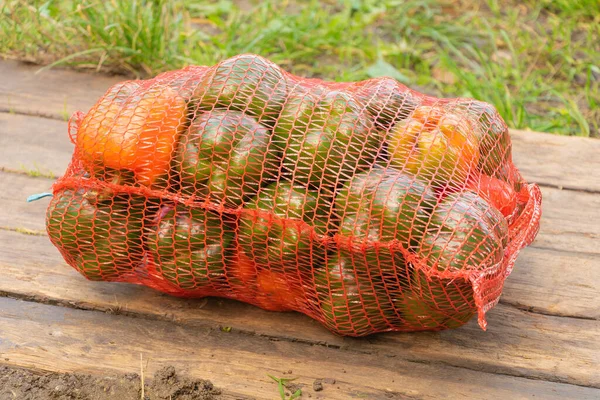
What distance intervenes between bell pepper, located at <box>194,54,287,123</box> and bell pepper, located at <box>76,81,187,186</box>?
82 mm

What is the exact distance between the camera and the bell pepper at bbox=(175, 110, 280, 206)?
6.25 ft

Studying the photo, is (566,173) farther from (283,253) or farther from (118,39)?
(118,39)

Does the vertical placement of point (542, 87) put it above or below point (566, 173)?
below

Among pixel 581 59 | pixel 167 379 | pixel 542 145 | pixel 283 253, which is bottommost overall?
pixel 581 59

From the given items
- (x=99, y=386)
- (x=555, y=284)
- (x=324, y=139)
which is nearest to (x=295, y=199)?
(x=324, y=139)

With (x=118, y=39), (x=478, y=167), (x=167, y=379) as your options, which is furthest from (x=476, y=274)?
(x=118, y=39)

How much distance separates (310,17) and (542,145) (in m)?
1.71

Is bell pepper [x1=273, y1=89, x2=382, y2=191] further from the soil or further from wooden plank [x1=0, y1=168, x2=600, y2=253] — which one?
wooden plank [x1=0, y1=168, x2=600, y2=253]

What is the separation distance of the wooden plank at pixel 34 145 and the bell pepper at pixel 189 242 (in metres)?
0.86

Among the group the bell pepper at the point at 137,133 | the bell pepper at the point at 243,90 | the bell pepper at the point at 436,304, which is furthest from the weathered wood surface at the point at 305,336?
the bell pepper at the point at 243,90

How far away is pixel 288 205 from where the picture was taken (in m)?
1.87

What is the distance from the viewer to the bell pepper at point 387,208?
181 cm

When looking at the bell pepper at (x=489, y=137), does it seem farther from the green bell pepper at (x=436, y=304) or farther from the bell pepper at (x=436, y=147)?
the green bell pepper at (x=436, y=304)

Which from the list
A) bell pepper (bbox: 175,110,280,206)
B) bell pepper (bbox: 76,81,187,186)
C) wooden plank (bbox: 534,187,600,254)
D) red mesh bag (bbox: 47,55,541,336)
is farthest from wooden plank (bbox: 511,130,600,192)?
bell pepper (bbox: 76,81,187,186)
